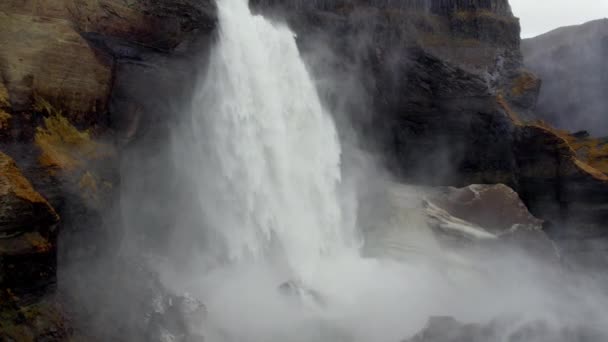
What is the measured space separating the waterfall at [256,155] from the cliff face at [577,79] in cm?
2392

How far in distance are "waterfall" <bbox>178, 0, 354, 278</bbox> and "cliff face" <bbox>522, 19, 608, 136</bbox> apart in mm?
23915

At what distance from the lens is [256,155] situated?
15.9m

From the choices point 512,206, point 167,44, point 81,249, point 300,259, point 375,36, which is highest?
point 375,36

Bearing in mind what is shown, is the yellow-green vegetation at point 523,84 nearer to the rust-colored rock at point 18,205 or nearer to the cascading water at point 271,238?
the cascading water at point 271,238

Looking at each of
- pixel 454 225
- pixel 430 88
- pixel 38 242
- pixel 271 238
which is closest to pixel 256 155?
pixel 271 238

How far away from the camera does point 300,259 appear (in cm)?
1605

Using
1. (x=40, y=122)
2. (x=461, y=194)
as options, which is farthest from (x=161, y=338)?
(x=461, y=194)

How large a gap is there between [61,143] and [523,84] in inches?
848

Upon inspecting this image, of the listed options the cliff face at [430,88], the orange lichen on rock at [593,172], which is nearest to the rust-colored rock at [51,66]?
the cliff face at [430,88]

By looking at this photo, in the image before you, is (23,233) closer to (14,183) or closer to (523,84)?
(14,183)

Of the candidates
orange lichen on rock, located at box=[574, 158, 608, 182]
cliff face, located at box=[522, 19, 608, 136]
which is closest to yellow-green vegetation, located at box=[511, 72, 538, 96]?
orange lichen on rock, located at box=[574, 158, 608, 182]

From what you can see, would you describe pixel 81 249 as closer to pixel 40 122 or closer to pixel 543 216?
pixel 40 122

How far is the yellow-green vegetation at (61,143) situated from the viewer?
9.80 meters

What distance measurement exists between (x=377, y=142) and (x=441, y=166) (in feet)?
10.2
